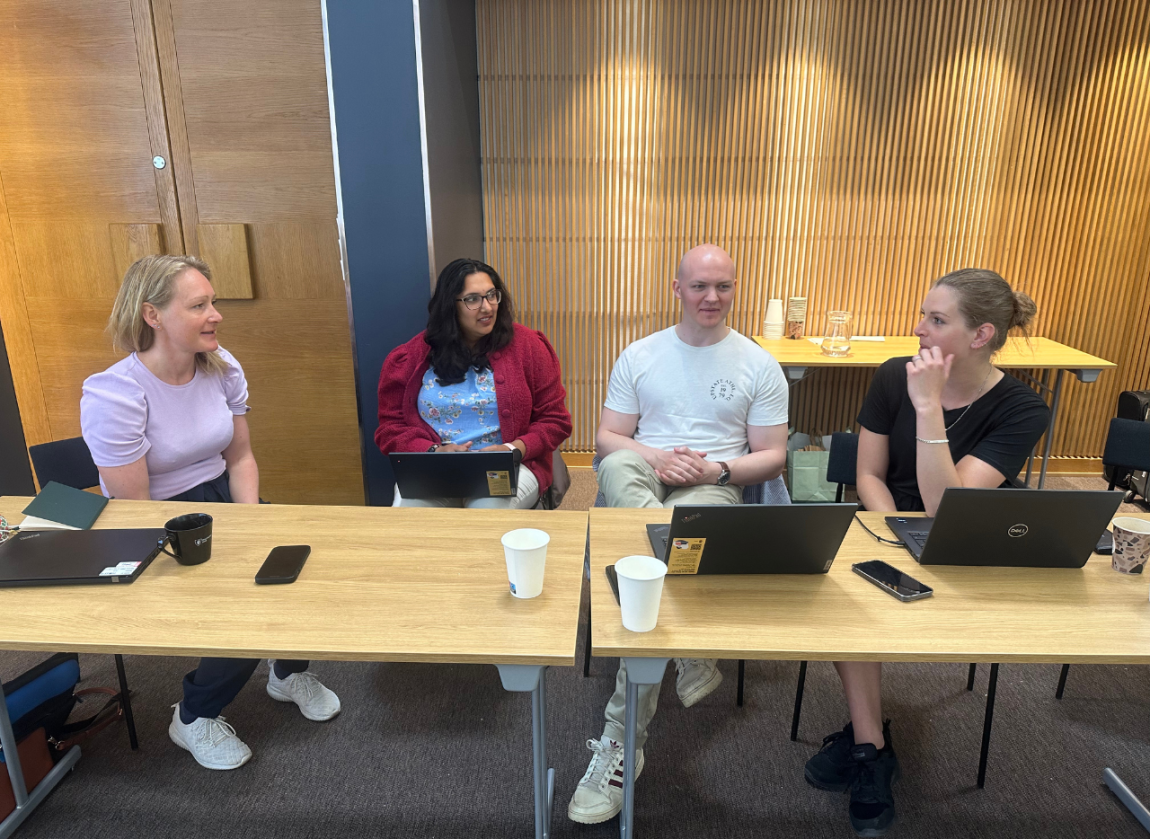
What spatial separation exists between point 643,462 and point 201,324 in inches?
56.6

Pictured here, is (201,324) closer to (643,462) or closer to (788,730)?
(643,462)

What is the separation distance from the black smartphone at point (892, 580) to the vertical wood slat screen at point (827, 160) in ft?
9.66

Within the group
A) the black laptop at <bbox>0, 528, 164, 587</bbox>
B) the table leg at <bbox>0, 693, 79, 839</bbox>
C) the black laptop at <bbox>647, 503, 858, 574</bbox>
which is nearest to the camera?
the black laptop at <bbox>647, 503, 858, 574</bbox>

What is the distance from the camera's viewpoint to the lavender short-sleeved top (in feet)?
6.54

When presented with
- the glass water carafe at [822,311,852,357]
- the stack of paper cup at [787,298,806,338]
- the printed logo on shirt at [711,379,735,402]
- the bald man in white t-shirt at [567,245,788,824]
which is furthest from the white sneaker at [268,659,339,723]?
the stack of paper cup at [787,298,806,338]

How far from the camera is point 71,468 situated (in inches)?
90.2

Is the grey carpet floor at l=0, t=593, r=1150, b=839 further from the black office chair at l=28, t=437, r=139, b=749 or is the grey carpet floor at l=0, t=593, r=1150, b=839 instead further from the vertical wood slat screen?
the vertical wood slat screen

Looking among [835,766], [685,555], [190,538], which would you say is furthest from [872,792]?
[190,538]

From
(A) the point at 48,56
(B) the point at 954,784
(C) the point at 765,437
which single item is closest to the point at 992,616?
(B) the point at 954,784

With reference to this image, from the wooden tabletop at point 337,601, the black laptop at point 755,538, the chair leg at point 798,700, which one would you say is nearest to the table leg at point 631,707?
the wooden tabletop at point 337,601

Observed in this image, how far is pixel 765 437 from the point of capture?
2.53 metres

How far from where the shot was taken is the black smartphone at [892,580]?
1496 millimetres

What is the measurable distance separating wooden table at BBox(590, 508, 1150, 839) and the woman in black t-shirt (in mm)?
387

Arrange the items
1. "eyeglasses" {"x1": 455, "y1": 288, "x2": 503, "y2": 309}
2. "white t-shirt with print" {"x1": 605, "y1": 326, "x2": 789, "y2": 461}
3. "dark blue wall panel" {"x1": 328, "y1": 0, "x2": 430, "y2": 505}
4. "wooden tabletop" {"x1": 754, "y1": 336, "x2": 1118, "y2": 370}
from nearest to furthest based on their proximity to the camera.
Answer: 1. "white t-shirt with print" {"x1": 605, "y1": 326, "x2": 789, "y2": 461}
2. "eyeglasses" {"x1": 455, "y1": 288, "x2": 503, "y2": 309}
3. "dark blue wall panel" {"x1": 328, "y1": 0, "x2": 430, "y2": 505}
4. "wooden tabletop" {"x1": 754, "y1": 336, "x2": 1118, "y2": 370}
